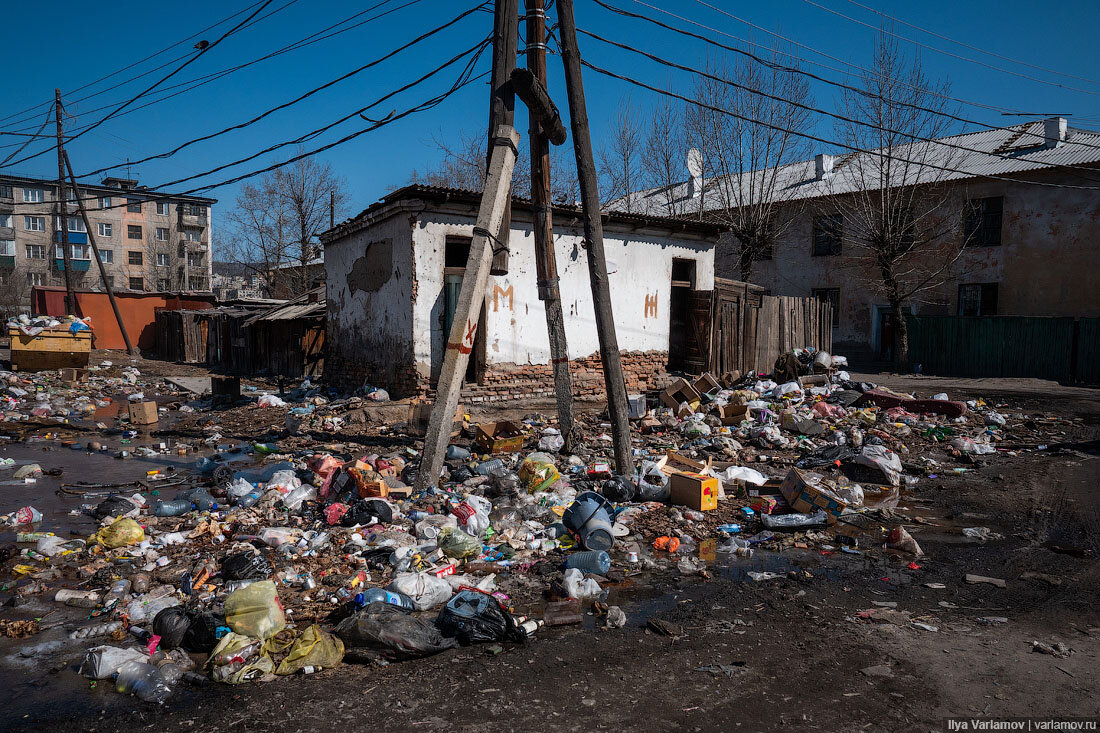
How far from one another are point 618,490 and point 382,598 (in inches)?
102

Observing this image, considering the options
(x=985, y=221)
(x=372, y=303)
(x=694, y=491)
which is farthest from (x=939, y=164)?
(x=694, y=491)

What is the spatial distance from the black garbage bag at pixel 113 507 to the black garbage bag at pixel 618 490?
4.02 metres

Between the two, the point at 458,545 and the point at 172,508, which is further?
the point at 172,508

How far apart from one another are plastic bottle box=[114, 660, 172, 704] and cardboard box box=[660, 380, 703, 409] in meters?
8.53

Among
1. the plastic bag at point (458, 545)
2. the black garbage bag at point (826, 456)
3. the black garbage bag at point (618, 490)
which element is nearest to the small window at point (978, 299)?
the black garbage bag at point (826, 456)

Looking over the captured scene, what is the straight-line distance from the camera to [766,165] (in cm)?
1867

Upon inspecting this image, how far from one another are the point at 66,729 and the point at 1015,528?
626cm

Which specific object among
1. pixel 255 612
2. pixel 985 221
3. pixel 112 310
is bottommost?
pixel 255 612

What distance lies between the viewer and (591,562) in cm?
410

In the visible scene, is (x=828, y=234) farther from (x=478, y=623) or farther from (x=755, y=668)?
(x=478, y=623)

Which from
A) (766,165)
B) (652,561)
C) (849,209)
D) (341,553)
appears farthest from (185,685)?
(849,209)

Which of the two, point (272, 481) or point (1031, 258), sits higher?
point (1031, 258)

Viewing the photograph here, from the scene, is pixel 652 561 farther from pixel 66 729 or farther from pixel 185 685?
pixel 66 729

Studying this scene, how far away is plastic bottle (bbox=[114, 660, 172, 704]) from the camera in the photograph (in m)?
2.66
